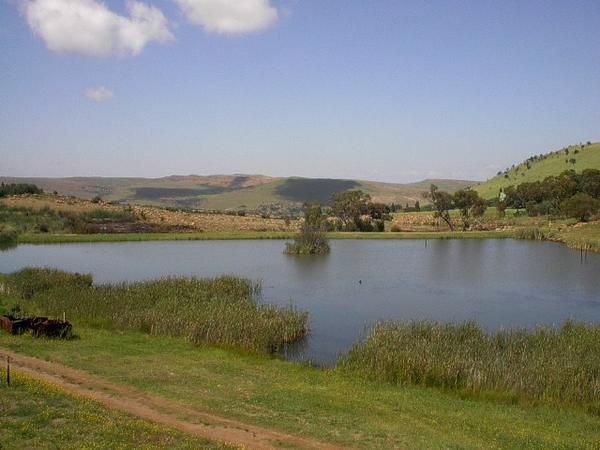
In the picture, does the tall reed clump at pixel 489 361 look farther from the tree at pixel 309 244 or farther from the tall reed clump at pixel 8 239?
the tall reed clump at pixel 8 239

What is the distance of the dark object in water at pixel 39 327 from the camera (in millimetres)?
20672

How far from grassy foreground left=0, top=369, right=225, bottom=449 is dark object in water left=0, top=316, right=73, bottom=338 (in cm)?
763

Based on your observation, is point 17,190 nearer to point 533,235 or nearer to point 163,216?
point 163,216

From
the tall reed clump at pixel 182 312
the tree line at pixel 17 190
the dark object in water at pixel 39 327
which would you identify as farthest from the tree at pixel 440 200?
the dark object in water at pixel 39 327

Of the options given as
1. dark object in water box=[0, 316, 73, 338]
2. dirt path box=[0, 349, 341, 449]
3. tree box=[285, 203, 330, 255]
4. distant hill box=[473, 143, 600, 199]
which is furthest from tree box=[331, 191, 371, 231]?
dirt path box=[0, 349, 341, 449]

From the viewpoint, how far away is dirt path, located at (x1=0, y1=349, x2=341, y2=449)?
1166cm

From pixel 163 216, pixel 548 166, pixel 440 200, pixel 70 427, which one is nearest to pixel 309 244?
pixel 440 200

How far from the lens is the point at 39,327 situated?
20734 millimetres

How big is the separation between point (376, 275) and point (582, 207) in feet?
170

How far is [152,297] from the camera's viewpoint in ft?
93.8

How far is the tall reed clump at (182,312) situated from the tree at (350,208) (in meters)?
61.5

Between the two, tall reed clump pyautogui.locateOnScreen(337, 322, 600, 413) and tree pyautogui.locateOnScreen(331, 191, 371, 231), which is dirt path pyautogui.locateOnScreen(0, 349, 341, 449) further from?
tree pyautogui.locateOnScreen(331, 191, 371, 231)

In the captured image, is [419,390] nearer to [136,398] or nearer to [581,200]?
[136,398]

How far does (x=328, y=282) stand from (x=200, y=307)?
15.5m
